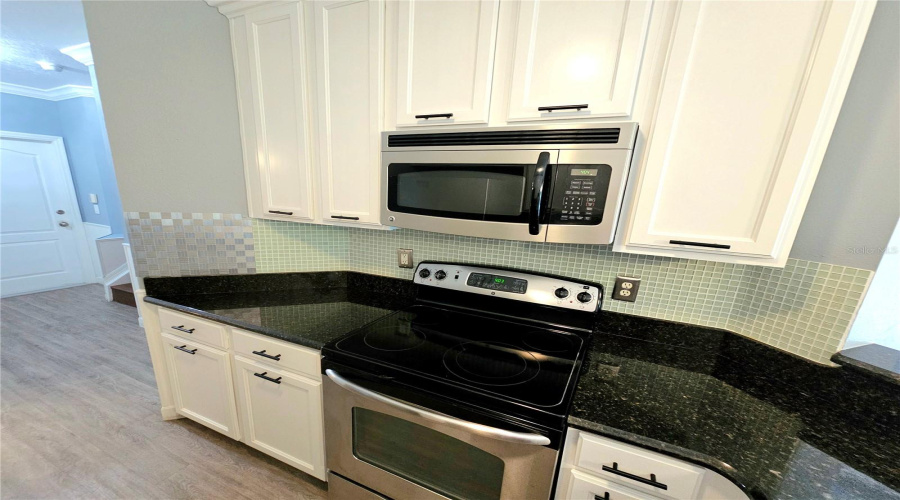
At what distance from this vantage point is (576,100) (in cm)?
100

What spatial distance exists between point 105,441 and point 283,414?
4.31 ft

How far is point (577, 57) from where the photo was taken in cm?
97

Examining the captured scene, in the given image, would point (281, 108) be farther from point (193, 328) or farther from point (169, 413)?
point (169, 413)

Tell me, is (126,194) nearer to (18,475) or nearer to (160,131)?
(160,131)

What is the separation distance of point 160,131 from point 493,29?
179cm

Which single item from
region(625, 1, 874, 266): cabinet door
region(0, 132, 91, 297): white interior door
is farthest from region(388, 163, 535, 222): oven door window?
region(0, 132, 91, 297): white interior door

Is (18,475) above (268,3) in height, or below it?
below

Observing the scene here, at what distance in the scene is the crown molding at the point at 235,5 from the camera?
54.1 inches

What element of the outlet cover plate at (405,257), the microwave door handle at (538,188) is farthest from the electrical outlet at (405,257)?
the microwave door handle at (538,188)

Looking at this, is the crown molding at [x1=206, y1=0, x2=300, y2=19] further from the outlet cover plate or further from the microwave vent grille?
the outlet cover plate

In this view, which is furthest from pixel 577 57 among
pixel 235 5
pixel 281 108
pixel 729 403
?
pixel 235 5

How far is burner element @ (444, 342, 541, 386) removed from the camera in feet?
3.34

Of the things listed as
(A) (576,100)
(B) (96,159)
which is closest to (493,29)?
(A) (576,100)

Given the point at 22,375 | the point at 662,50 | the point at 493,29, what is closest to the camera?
the point at 662,50
